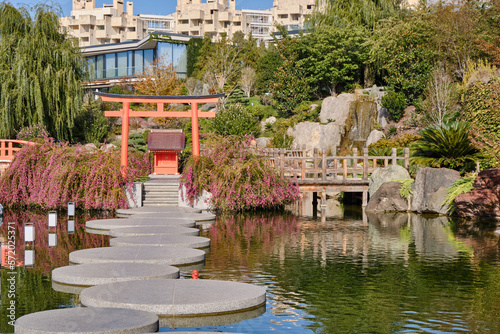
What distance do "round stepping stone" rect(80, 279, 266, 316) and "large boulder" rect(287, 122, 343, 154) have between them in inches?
1139

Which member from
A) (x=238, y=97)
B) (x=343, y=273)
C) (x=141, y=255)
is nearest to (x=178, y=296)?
(x=141, y=255)

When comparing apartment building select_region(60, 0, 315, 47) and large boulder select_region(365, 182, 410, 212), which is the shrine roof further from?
apartment building select_region(60, 0, 315, 47)

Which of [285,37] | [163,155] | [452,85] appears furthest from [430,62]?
[163,155]

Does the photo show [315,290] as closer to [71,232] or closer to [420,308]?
[420,308]

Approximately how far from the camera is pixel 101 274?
1052cm

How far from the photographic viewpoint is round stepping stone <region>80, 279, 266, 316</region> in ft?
28.0

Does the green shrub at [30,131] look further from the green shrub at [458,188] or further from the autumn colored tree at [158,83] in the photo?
the green shrub at [458,188]

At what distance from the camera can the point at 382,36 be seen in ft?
138

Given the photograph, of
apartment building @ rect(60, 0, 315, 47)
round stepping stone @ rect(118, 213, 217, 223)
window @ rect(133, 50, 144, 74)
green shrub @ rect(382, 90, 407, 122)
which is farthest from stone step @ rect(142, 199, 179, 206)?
apartment building @ rect(60, 0, 315, 47)

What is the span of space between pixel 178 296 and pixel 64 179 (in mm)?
14873

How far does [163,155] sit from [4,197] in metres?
8.06

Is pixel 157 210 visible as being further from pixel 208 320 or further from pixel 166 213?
pixel 208 320

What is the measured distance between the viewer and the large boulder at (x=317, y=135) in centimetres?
3956

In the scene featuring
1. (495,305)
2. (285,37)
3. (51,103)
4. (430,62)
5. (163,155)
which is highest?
(285,37)
